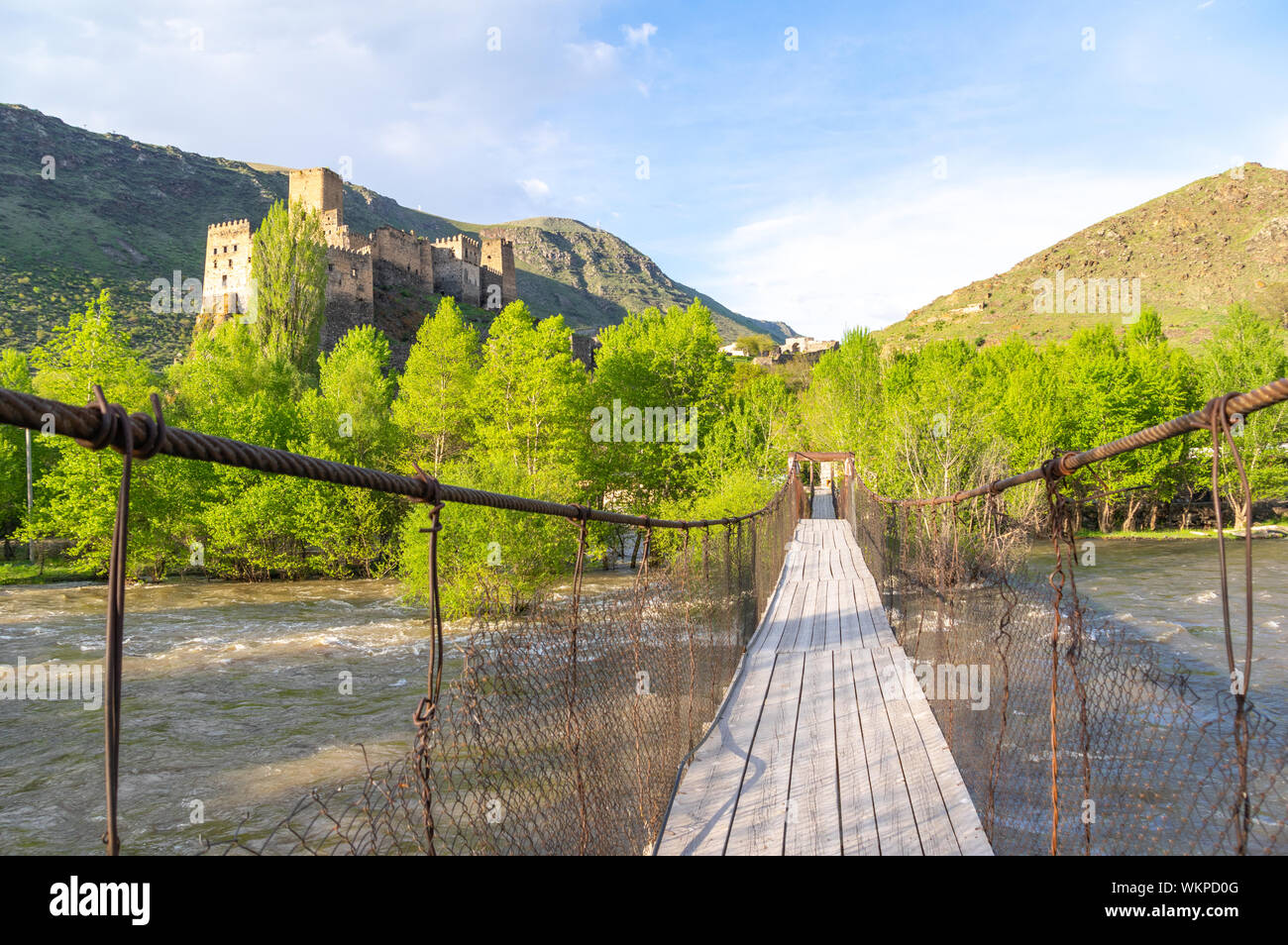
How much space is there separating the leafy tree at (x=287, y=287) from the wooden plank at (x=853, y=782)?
33929 mm

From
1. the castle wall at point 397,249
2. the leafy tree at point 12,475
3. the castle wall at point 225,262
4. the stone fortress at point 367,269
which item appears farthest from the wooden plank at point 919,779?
the castle wall at point 397,249

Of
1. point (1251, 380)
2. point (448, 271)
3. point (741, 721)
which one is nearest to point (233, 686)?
point (741, 721)

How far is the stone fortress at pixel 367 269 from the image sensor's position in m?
46.5

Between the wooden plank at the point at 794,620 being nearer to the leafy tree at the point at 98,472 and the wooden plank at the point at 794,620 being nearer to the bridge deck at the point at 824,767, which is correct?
the bridge deck at the point at 824,767

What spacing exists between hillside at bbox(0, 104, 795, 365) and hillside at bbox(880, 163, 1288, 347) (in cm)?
3861

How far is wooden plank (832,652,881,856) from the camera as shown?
10.3ft

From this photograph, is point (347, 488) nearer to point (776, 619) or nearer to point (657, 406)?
point (657, 406)

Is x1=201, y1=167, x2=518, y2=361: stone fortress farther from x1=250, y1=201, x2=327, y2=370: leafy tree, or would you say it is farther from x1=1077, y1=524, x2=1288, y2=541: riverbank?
x1=1077, y1=524, x2=1288, y2=541: riverbank

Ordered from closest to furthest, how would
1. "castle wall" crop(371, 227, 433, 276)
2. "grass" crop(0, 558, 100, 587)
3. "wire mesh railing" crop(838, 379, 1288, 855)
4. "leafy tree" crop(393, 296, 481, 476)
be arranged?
"wire mesh railing" crop(838, 379, 1288, 855), "grass" crop(0, 558, 100, 587), "leafy tree" crop(393, 296, 481, 476), "castle wall" crop(371, 227, 433, 276)

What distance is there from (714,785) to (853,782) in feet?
2.37

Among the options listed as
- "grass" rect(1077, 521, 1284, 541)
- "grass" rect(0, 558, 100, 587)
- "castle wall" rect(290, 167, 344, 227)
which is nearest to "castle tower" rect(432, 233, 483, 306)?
"castle wall" rect(290, 167, 344, 227)

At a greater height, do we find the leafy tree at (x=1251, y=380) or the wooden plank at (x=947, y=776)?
the leafy tree at (x=1251, y=380)
